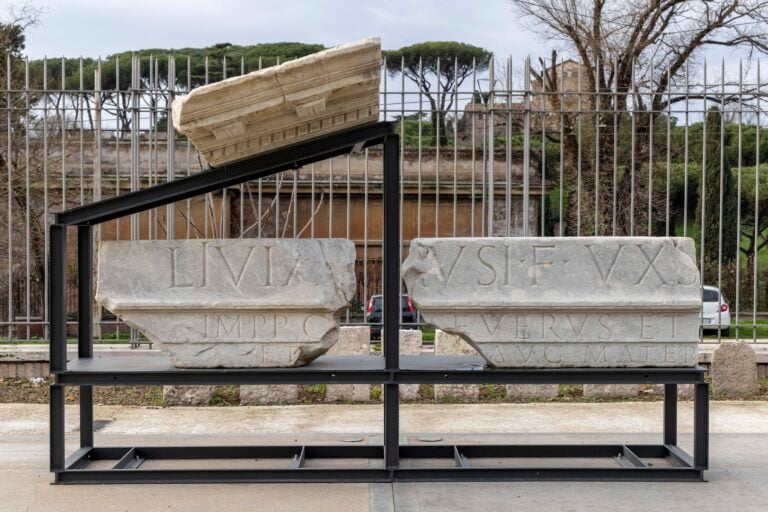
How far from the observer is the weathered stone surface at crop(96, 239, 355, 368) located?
5336mm

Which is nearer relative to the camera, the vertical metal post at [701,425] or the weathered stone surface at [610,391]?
the vertical metal post at [701,425]

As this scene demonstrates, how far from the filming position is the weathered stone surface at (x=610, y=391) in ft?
29.0

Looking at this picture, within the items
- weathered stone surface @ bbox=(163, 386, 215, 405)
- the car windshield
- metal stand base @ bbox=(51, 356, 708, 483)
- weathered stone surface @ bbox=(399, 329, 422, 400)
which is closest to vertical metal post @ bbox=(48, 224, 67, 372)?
metal stand base @ bbox=(51, 356, 708, 483)

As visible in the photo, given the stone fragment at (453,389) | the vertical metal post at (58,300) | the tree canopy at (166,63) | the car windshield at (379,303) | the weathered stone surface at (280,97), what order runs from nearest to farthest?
the weathered stone surface at (280,97) < the vertical metal post at (58,300) < the stone fragment at (453,389) < the car windshield at (379,303) < the tree canopy at (166,63)

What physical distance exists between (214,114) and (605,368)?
2.80 meters

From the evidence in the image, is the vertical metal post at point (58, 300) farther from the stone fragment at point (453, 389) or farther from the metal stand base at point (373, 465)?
the stone fragment at point (453, 389)

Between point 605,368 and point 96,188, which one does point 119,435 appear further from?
point 605,368

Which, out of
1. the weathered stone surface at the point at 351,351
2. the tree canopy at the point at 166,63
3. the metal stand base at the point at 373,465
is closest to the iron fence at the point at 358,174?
the weathered stone surface at the point at 351,351

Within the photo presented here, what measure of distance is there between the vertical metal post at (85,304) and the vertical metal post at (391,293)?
1.91m

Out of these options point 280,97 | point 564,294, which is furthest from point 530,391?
point 280,97

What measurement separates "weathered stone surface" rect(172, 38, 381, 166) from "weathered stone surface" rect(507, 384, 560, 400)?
176 inches

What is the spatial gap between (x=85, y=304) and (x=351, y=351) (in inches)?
140

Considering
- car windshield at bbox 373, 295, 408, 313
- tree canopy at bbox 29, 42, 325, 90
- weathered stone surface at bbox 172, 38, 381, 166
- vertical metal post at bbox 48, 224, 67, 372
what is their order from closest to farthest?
weathered stone surface at bbox 172, 38, 381, 166 < vertical metal post at bbox 48, 224, 67, 372 < car windshield at bbox 373, 295, 408, 313 < tree canopy at bbox 29, 42, 325, 90

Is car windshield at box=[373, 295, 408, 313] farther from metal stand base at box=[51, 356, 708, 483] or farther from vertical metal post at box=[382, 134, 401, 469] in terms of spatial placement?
vertical metal post at box=[382, 134, 401, 469]
